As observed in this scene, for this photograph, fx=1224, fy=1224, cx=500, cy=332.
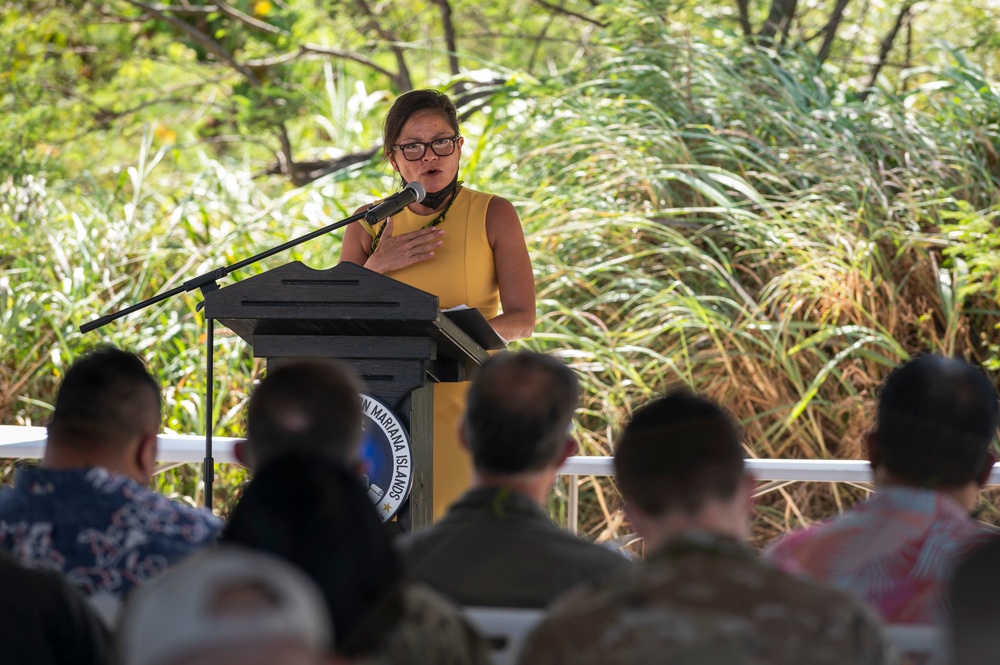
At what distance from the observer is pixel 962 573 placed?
→ 132cm

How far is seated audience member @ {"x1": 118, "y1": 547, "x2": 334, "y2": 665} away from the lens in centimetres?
96

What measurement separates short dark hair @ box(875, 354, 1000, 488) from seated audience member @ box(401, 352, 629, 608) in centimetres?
45

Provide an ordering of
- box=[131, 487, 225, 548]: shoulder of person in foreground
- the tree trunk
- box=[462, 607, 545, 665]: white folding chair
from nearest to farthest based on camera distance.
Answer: box=[462, 607, 545, 665]: white folding chair < box=[131, 487, 225, 548]: shoulder of person in foreground < the tree trunk

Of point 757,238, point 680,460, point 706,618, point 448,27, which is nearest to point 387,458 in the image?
point 680,460

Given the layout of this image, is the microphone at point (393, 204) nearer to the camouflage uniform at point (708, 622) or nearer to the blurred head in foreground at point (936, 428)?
the blurred head in foreground at point (936, 428)

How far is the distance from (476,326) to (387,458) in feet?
1.48

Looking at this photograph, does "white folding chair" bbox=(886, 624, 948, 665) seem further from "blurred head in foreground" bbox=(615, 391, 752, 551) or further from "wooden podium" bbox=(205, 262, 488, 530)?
"wooden podium" bbox=(205, 262, 488, 530)

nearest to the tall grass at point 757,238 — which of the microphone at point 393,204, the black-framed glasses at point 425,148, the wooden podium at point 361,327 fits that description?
the black-framed glasses at point 425,148

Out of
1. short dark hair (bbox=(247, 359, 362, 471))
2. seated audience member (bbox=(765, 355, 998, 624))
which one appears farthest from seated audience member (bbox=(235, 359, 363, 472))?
seated audience member (bbox=(765, 355, 998, 624))

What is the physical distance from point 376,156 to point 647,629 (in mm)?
5784

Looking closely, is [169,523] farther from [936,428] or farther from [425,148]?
[425,148]

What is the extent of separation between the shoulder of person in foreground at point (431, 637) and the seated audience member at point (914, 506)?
0.53 m

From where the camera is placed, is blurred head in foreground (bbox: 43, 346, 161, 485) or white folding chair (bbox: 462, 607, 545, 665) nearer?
white folding chair (bbox: 462, 607, 545, 665)

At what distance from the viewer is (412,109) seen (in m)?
3.26
